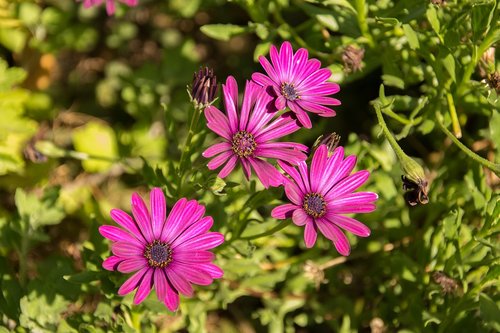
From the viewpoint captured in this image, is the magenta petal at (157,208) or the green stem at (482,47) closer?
the magenta petal at (157,208)

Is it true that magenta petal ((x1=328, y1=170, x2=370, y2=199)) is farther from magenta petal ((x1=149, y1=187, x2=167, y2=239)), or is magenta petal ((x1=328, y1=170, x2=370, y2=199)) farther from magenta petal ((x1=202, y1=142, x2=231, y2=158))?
magenta petal ((x1=149, y1=187, x2=167, y2=239))

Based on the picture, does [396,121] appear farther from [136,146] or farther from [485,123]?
[136,146]

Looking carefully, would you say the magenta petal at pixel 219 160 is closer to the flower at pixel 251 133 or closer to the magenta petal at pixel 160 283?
the flower at pixel 251 133

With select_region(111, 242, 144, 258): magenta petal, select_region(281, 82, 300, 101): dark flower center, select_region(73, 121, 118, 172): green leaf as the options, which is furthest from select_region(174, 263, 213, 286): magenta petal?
select_region(73, 121, 118, 172): green leaf

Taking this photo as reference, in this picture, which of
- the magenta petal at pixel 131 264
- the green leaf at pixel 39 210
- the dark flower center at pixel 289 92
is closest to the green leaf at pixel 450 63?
the dark flower center at pixel 289 92

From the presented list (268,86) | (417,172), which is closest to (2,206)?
(268,86)
